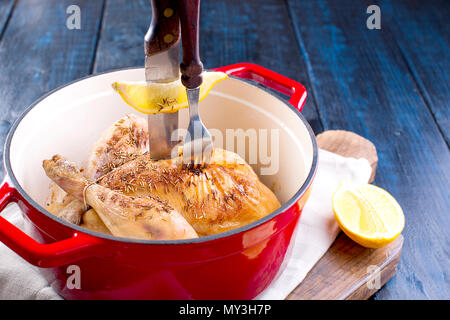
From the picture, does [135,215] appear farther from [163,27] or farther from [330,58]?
[330,58]

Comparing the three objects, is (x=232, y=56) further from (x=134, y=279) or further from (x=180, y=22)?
(x=134, y=279)

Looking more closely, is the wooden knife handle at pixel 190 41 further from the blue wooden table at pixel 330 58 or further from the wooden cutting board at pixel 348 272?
the blue wooden table at pixel 330 58

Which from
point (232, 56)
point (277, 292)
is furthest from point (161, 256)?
point (232, 56)

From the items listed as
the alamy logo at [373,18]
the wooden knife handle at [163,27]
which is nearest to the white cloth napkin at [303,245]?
the wooden knife handle at [163,27]

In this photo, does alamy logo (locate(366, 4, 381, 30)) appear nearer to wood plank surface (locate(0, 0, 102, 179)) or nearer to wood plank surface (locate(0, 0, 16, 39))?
wood plank surface (locate(0, 0, 102, 179))

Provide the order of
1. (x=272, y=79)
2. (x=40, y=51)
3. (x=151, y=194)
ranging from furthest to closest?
(x=40, y=51) < (x=272, y=79) < (x=151, y=194)

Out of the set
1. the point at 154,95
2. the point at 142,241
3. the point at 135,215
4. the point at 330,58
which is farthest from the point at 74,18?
the point at 142,241
